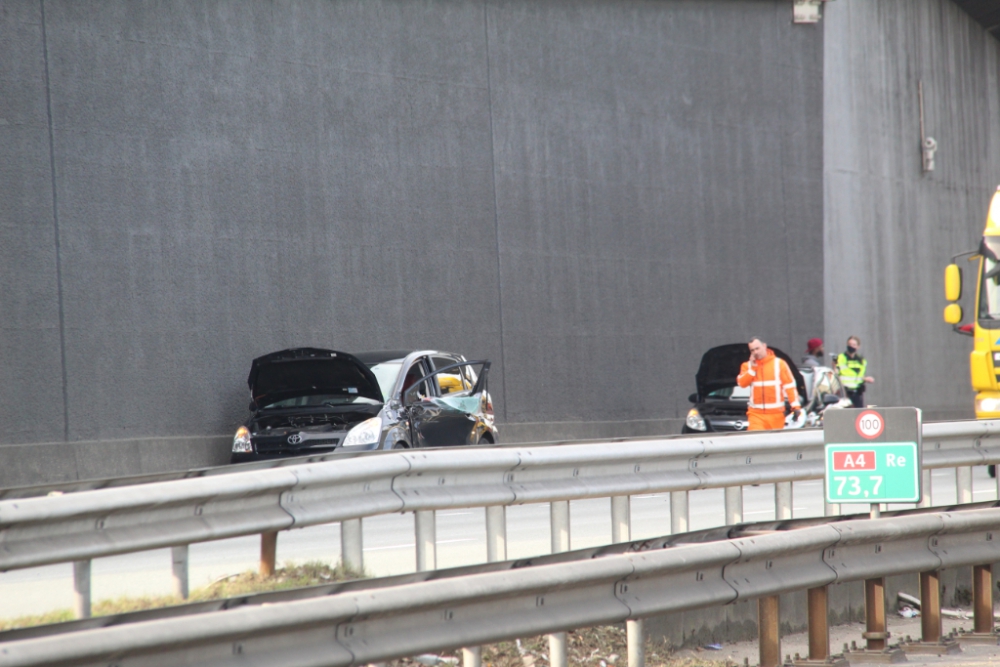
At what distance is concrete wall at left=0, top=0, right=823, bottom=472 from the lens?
1711cm

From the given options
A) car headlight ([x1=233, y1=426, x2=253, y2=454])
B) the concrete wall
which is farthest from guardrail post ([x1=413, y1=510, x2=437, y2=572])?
the concrete wall

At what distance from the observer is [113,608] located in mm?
6176

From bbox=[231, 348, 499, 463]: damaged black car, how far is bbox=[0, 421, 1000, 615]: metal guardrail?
18.4 ft

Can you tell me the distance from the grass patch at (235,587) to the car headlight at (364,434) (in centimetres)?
638

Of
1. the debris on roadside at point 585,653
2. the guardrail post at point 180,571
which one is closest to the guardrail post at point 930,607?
the debris on roadside at point 585,653

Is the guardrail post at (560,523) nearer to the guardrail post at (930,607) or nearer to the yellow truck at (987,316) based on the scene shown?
the guardrail post at (930,607)

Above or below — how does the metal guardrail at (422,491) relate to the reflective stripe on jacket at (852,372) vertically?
above

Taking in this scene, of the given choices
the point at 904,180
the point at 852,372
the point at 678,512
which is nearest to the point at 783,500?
the point at 678,512

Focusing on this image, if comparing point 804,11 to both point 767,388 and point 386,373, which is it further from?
point 386,373

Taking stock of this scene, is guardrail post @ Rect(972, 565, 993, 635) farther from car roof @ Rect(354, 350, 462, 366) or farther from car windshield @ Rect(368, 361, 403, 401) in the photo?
car roof @ Rect(354, 350, 462, 366)

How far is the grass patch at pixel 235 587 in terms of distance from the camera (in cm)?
605

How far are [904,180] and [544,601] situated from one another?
101ft

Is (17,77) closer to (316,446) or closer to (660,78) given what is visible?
(316,446)

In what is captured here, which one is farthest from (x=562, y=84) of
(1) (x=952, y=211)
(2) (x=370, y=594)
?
(2) (x=370, y=594)
